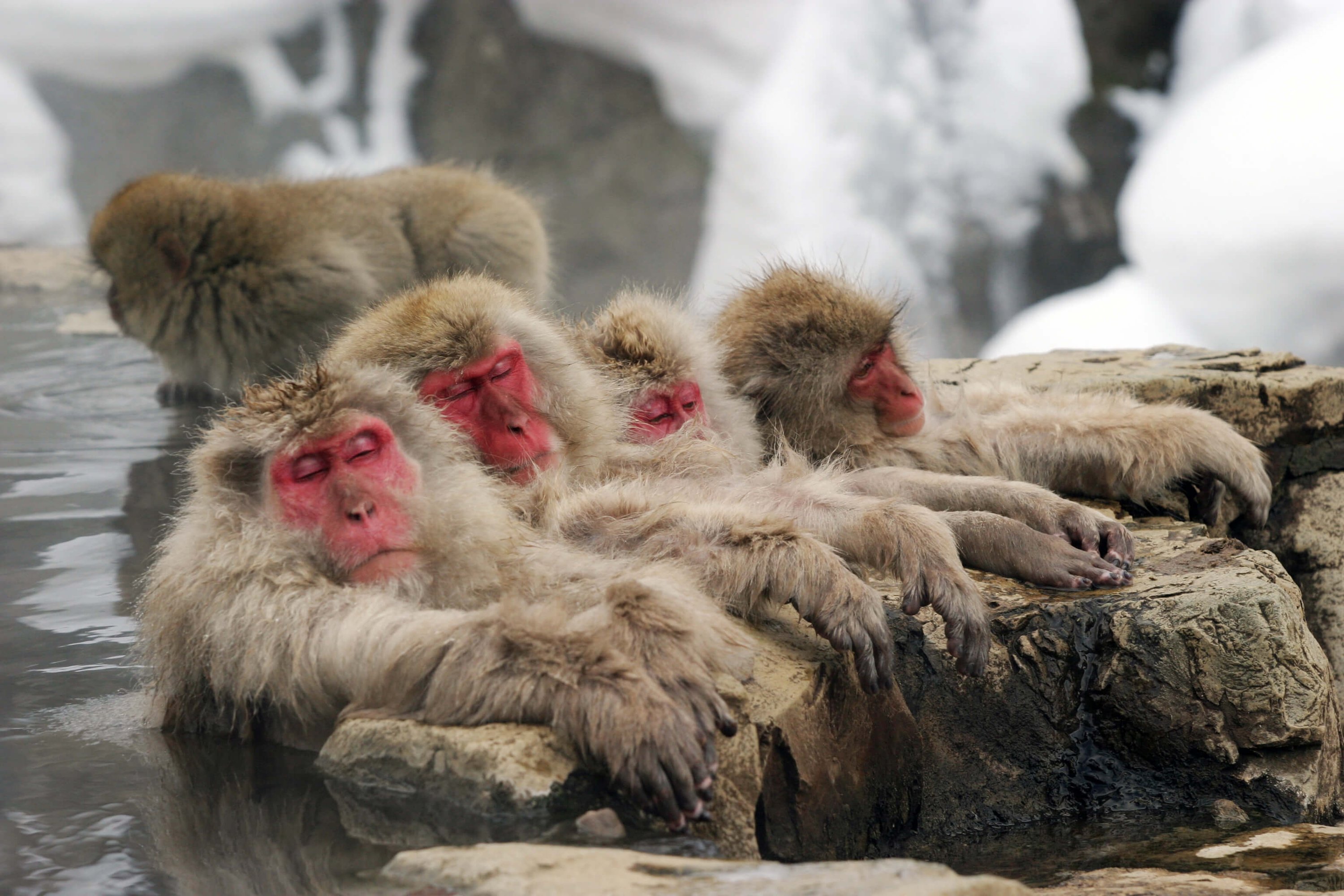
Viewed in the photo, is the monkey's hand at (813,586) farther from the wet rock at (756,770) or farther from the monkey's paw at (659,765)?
the monkey's paw at (659,765)

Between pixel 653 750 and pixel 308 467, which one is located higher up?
pixel 308 467

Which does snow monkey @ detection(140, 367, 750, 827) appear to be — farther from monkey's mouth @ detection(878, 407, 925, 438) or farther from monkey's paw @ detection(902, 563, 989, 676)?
monkey's mouth @ detection(878, 407, 925, 438)

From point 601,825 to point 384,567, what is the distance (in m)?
0.68

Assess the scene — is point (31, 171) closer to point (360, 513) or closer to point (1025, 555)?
point (360, 513)

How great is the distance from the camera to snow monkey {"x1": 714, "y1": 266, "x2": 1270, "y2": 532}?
366 centimetres

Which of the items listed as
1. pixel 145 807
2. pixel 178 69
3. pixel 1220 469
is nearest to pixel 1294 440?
pixel 1220 469

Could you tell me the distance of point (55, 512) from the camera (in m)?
4.40

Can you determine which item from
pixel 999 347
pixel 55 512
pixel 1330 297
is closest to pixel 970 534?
pixel 55 512

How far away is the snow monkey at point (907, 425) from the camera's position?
3658 mm

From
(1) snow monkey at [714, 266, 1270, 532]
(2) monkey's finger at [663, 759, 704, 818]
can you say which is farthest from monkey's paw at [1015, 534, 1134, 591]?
(2) monkey's finger at [663, 759, 704, 818]

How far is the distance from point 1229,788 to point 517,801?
151 cm

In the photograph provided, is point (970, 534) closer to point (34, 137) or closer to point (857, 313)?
point (857, 313)

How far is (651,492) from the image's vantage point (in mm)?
2896

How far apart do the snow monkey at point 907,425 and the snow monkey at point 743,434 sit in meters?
0.14
